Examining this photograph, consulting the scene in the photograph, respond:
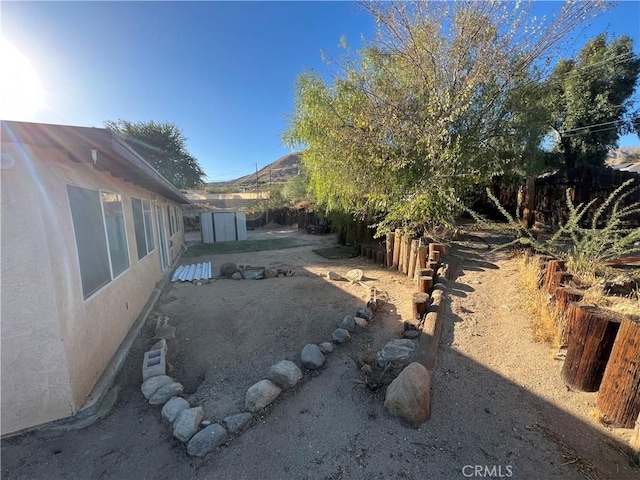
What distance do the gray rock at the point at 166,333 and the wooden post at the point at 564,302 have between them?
4083mm

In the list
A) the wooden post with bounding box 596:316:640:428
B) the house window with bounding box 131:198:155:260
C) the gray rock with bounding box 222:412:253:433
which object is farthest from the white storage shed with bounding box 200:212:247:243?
the wooden post with bounding box 596:316:640:428

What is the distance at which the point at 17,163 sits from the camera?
5.81ft

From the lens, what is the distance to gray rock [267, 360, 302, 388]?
2270 mm

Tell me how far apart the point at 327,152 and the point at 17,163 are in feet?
16.4

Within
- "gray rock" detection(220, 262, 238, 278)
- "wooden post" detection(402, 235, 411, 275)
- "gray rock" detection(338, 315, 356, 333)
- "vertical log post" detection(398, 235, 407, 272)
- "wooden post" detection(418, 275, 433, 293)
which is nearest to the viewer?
"gray rock" detection(338, 315, 356, 333)

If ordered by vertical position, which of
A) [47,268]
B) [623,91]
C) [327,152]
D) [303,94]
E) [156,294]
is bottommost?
[156,294]

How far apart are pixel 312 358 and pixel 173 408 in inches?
46.1

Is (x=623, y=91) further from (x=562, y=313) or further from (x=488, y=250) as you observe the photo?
(x=562, y=313)

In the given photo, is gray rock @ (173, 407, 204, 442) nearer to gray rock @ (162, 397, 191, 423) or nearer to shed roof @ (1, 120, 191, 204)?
gray rock @ (162, 397, 191, 423)

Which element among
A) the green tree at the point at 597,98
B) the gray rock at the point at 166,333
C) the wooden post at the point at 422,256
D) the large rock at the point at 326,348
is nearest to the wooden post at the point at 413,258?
the wooden post at the point at 422,256

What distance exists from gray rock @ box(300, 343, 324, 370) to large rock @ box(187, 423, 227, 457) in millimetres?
877

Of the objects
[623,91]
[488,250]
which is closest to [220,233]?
[488,250]

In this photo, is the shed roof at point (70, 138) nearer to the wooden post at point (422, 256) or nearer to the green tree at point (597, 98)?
the wooden post at point (422, 256)

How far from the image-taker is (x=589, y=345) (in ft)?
5.96
